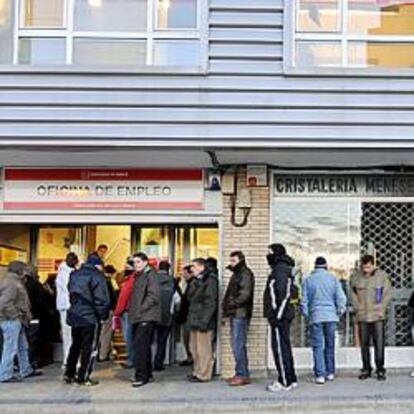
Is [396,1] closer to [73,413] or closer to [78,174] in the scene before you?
[78,174]

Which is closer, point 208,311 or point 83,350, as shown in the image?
point 83,350

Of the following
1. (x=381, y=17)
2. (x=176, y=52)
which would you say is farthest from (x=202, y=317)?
(x=381, y=17)

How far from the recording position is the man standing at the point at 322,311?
10711 millimetres

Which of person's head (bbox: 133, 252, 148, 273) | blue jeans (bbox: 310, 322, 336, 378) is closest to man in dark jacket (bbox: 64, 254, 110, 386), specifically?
person's head (bbox: 133, 252, 148, 273)

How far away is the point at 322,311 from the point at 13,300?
413 cm

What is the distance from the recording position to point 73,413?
9.19 metres

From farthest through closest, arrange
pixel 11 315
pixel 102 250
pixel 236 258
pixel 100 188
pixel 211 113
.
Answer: pixel 102 250 < pixel 100 188 < pixel 11 315 < pixel 236 258 < pixel 211 113

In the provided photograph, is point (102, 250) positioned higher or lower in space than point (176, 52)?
lower

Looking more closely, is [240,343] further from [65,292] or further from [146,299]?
[65,292]

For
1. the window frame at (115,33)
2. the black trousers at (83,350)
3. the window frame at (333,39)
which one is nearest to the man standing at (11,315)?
the black trousers at (83,350)

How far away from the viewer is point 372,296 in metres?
11.1

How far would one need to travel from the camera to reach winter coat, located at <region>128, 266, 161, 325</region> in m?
10.4

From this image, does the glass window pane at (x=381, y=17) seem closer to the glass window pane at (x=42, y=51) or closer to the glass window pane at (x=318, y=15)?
the glass window pane at (x=318, y=15)

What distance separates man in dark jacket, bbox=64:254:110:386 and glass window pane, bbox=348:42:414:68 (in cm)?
435
